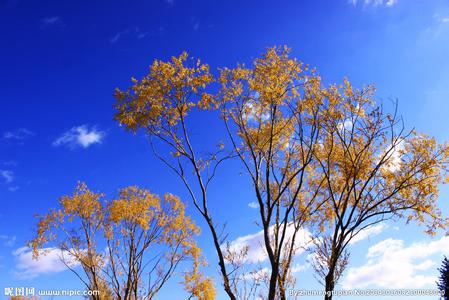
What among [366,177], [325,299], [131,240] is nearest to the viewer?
[325,299]

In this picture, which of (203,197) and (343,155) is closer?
(203,197)

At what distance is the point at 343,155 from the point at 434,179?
2534 mm

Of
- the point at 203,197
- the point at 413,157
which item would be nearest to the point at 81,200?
the point at 203,197

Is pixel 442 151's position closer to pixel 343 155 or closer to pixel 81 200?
pixel 343 155

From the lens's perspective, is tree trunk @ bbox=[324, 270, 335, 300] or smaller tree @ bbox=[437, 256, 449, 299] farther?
smaller tree @ bbox=[437, 256, 449, 299]

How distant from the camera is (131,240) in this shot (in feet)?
67.4

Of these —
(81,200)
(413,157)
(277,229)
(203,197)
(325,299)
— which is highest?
(81,200)

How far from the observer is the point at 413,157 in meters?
11.2

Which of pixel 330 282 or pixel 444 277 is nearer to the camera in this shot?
pixel 330 282

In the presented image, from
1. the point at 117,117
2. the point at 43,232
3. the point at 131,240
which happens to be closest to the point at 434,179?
the point at 117,117

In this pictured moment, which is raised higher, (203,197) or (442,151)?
(442,151)

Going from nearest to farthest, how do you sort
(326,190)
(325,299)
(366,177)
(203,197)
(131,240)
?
(325,299) → (203,197) → (366,177) → (326,190) → (131,240)

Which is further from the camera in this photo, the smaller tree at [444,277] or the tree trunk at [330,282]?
the smaller tree at [444,277]

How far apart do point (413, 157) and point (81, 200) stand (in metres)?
16.7
